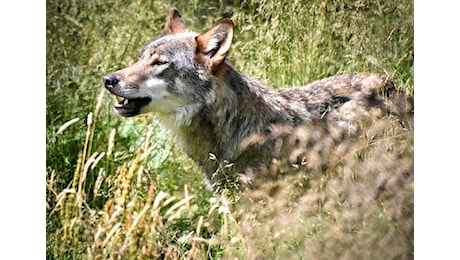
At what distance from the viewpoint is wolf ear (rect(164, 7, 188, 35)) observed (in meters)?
4.84

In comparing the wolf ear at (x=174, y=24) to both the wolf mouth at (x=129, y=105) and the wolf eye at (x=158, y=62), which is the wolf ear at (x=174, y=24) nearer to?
the wolf eye at (x=158, y=62)

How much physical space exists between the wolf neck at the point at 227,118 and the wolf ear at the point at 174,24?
27 cm

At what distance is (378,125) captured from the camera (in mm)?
4828

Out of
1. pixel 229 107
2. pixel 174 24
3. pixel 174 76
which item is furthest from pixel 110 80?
pixel 229 107

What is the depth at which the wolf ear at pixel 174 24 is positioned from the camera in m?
4.84

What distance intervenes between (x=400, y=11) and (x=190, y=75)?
972 millimetres

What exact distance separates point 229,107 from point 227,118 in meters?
0.05

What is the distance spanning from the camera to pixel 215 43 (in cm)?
469

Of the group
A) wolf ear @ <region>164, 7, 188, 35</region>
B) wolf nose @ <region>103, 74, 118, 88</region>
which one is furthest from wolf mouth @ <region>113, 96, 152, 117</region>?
wolf ear @ <region>164, 7, 188, 35</region>

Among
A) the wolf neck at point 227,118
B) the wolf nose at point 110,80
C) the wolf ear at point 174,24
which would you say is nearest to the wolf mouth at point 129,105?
the wolf nose at point 110,80

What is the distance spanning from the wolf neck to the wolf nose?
360 millimetres

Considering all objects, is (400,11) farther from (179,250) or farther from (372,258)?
(179,250)

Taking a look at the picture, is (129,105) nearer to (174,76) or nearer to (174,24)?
(174,76)
